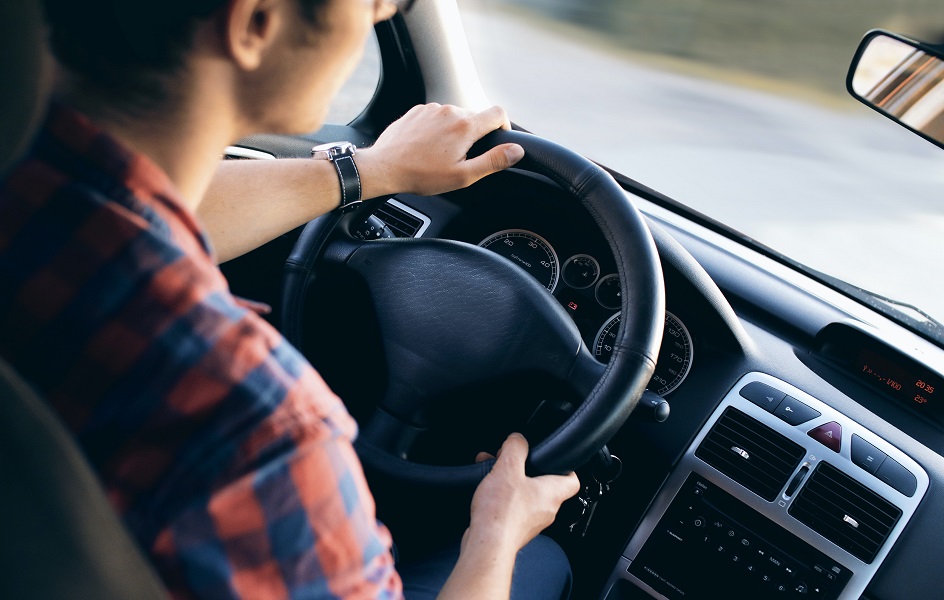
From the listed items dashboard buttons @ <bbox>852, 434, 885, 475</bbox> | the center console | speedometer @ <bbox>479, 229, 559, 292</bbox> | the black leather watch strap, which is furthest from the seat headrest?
dashboard buttons @ <bbox>852, 434, 885, 475</bbox>

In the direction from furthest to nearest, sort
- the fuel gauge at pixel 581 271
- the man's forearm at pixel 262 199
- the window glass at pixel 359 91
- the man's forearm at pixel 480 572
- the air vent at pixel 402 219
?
the window glass at pixel 359 91 → the air vent at pixel 402 219 → the fuel gauge at pixel 581 271 → the man's forearm at pixel 262 199 → the man's forearm at pixel 480 572

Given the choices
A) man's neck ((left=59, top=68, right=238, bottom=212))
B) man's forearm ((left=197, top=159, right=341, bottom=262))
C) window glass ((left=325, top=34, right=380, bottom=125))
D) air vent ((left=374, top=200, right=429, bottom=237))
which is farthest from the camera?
window glass ((left=325, top=34, right=380, bottom=125))

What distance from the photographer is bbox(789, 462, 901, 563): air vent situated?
1.56 metres

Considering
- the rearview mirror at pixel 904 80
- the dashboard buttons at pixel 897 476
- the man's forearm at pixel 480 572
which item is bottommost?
the man's forearm at pixel 480 572

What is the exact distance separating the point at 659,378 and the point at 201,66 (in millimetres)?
1220

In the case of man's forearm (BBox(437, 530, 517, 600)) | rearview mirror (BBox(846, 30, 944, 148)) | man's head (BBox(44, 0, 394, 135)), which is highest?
rearview mirror (BBox(846, 30, 944, 148))

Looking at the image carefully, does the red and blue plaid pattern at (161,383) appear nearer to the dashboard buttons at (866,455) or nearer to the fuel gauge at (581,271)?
the fuel gauge at (581,271)

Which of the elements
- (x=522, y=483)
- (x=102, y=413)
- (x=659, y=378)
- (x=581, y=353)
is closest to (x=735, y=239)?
(x=659, y=378)

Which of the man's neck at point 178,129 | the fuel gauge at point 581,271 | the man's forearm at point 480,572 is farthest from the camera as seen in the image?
the fuel gauge at point 581,271

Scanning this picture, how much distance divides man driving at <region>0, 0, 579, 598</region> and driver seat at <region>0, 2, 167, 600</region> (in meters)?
0.02

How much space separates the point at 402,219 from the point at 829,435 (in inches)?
41.8

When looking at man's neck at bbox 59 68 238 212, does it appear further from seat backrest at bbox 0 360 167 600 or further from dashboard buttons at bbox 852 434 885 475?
dashboard buttons at bbox 852 434 885 475

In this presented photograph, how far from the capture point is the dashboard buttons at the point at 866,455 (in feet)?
5.23

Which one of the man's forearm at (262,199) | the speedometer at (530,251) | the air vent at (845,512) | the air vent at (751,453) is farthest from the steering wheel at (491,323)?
the air vent at (845,512)
